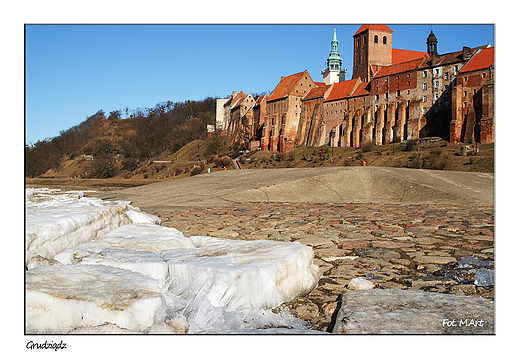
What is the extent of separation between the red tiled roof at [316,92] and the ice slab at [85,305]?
211 ft

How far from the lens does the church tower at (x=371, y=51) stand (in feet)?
214

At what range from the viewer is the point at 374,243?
427cm

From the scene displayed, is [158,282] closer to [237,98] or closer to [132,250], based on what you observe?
[132,250]

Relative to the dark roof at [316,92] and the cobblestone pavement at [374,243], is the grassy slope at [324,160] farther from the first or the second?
the cobblestone pavement at [374,243]

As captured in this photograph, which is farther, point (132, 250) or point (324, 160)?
point (324, 160)

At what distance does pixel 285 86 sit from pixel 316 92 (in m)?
6.38

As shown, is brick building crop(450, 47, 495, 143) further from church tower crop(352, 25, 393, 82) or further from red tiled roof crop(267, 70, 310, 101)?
red tiled roof crop(267, 70, 310, 101)

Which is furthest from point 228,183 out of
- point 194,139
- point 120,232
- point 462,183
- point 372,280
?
point 194,139

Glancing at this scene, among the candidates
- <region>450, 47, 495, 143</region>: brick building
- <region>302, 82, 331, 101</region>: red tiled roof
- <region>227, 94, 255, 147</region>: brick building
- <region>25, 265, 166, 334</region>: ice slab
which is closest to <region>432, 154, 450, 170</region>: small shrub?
<region>450, 47, 495, 143</region>: brick building

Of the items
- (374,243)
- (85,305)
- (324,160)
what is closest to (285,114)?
(324,160)

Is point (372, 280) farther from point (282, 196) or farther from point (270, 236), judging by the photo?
point (282, 196)

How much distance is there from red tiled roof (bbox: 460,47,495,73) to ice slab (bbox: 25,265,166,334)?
5082 cm

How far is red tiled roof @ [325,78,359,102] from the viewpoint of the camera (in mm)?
61562

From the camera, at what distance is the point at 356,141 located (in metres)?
56.7
